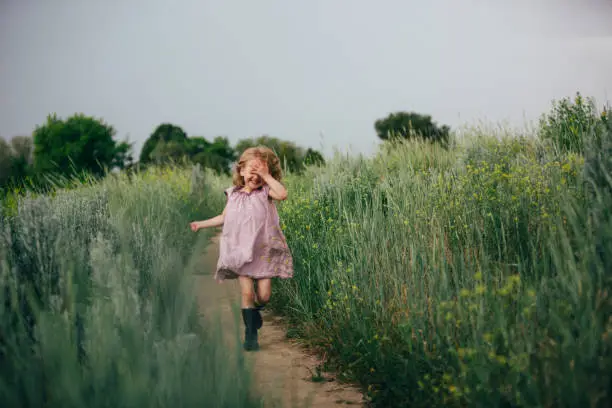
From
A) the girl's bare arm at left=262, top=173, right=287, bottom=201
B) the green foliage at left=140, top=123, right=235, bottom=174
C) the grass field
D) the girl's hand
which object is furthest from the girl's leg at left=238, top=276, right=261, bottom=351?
the green foliage at left=140, top=123, right=235, bottom=174

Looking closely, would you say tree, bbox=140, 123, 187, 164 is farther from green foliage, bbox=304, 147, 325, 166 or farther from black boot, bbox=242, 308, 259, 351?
black boot, bbox=242, 308, 259, 351

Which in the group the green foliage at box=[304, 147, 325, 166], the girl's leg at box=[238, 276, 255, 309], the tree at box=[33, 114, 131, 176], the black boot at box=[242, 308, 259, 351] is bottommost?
the black boot at box=[242, 308, 259, 351]

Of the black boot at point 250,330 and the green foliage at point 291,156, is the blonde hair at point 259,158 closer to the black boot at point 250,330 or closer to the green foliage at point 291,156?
the green foliage at point 291,156

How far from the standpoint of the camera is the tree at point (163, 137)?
49.6 metres

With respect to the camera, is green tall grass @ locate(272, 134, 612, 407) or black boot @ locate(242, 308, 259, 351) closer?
green tall grass @ locate(272, 134, 612, 407)

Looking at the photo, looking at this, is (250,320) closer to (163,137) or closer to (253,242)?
(253,242)

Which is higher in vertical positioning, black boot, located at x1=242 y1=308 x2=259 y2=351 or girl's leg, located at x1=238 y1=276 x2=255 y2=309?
girl's leg, located at x1=238 y1=276 x2=255 y2=309

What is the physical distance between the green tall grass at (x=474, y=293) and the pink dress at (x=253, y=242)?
1.21ft

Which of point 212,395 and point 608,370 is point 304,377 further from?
point 608,370

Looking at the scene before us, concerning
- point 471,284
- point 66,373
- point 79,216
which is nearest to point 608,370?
point 471,284

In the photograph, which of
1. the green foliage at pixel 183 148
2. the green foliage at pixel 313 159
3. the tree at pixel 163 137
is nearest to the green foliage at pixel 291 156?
the green foliage at pixel 313 159

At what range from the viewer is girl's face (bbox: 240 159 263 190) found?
486cm

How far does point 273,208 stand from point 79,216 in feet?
7.18

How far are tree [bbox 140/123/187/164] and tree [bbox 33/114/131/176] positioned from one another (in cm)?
1450
